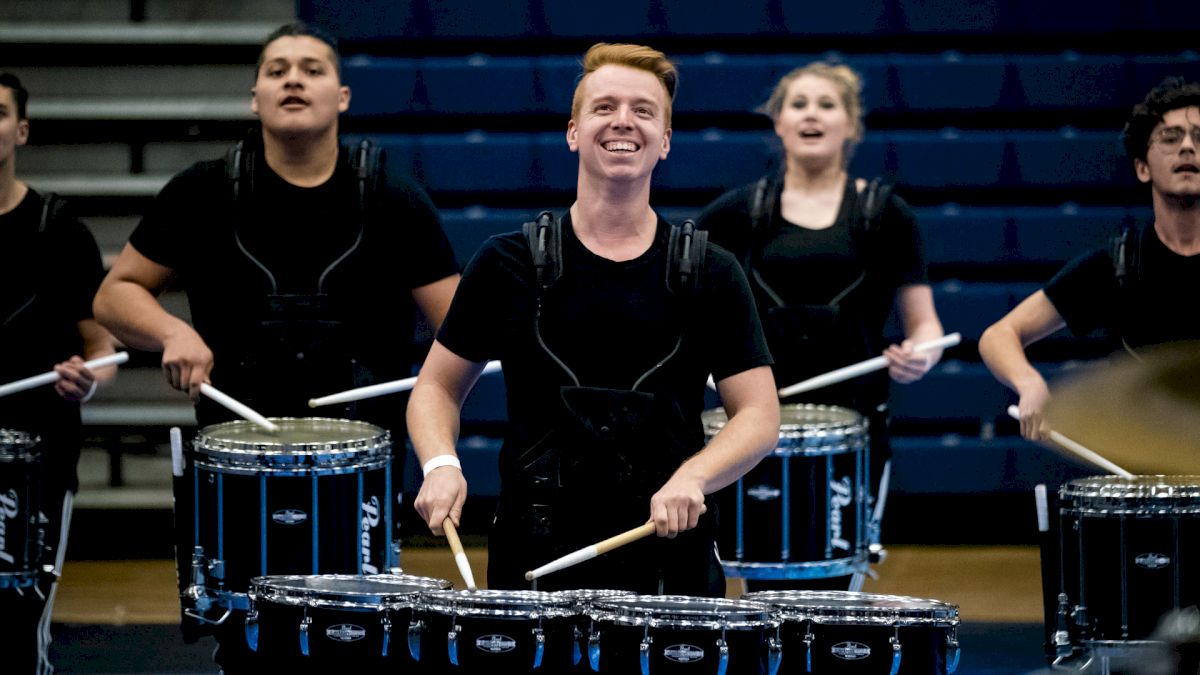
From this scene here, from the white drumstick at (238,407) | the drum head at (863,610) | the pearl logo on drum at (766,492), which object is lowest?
the drum head at (863,610)

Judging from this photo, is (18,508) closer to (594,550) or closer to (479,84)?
(594,550)

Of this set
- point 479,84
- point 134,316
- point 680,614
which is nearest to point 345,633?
point 680,614

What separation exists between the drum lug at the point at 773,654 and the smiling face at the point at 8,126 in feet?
8.00

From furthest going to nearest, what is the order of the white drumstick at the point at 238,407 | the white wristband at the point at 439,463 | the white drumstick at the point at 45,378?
the white drumstick at the point at 45,378
the white drumstick at the point at 238,407
the white wristband at the point at 439,463

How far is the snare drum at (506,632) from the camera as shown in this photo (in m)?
2.34

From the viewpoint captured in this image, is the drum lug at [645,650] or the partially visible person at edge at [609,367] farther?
the partially visible person at edge at [609,367]

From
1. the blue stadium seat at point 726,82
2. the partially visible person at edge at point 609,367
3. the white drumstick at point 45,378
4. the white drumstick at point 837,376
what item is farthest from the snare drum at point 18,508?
the blue stadium seat at point 726,82

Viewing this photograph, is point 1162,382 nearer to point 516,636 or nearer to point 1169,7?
point 516,636

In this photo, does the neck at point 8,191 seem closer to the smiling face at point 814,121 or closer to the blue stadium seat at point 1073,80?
the smiling face at point 814,121

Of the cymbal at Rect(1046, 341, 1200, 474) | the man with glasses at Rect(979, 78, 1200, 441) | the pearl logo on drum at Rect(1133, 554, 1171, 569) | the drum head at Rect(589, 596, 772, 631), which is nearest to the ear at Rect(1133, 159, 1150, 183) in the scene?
the man with glasses at Rect(979, 78, 1200, 441)

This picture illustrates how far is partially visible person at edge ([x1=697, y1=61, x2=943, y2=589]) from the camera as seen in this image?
163 inches

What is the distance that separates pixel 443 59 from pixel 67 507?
227 cm

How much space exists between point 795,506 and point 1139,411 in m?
0.89

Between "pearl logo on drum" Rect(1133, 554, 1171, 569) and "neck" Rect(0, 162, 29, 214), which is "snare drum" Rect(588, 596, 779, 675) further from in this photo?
"neck" Rect(0, 162, 29, 214)
